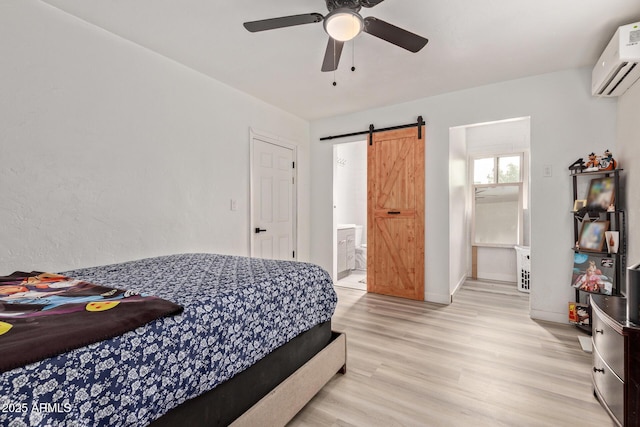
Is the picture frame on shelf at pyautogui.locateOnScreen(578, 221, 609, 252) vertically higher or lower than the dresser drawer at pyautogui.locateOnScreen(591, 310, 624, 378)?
higher

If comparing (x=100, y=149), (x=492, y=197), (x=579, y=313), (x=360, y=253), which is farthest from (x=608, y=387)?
(x=360, y=253)

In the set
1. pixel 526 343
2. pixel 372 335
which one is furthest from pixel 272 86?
pixel 526 343

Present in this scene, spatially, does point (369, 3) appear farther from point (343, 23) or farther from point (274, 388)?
point (274, 388)

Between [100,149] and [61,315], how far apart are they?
69.4 inches

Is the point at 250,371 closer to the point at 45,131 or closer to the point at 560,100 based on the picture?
the point at 45,131

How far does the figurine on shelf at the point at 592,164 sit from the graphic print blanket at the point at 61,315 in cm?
349

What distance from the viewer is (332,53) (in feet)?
6.96

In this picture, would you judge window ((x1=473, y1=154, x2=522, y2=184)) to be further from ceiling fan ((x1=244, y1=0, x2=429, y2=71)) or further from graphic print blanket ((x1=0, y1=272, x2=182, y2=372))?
graphic print blanket ((x1=0, y1=272, x2=182, y2=372))

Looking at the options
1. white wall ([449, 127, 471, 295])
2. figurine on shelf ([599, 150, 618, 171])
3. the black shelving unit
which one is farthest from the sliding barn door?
figurine on shelf ([599, 150, 618, 171])

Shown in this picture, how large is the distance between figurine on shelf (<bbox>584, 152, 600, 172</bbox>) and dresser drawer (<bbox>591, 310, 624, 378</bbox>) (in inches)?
60.9

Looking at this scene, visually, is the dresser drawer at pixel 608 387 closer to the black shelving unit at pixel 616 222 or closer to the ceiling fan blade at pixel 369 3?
the black shelving unit at pixel 616 222

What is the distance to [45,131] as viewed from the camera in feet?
6.82

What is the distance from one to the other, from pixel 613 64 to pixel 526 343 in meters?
2.30

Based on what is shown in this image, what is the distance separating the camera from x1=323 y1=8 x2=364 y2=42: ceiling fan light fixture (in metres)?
1.69
